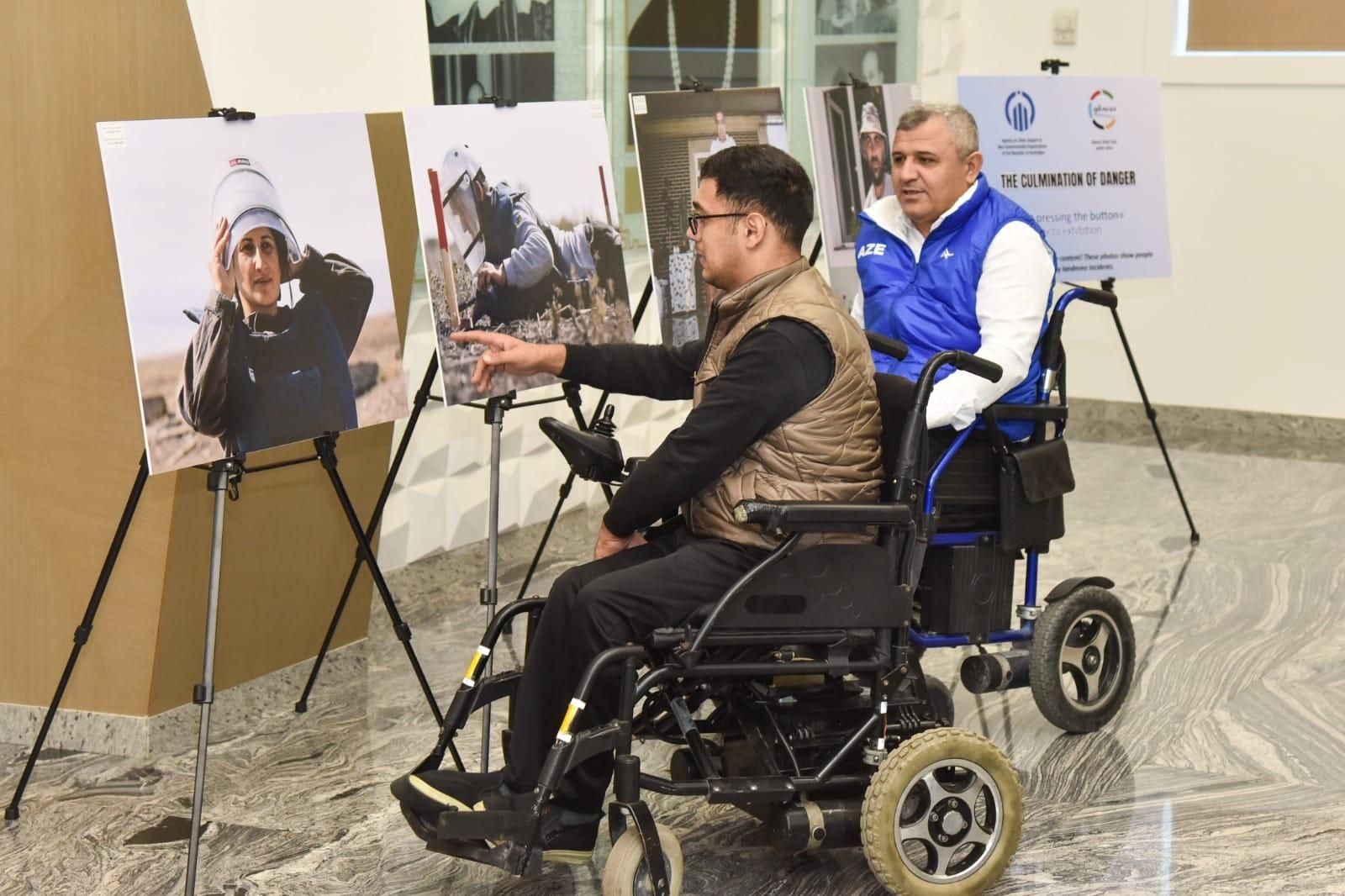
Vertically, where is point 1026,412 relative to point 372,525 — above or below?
above

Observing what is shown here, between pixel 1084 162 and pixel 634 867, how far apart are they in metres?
3.28

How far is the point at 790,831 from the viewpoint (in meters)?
2.64

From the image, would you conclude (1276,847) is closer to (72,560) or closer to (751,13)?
(72,560)

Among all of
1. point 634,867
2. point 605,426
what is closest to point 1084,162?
point 605,426

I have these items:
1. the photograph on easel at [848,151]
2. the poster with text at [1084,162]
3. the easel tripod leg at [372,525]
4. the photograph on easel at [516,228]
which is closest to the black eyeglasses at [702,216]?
the photograph on easel at [516,228]

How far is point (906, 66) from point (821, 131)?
2.47 meters

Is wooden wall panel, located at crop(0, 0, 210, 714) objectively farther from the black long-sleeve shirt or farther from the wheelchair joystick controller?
the black long-sleeve shirt

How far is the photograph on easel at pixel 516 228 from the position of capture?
Result: 3248mm

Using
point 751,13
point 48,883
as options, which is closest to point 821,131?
point 751,13

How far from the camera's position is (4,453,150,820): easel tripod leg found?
116 inches

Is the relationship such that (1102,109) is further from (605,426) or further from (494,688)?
(494,688)

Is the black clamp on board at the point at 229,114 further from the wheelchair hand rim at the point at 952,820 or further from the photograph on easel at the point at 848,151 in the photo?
the photograph on easel at the point at 848,151

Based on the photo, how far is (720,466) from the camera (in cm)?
264

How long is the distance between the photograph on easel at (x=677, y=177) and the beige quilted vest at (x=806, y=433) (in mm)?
1174
